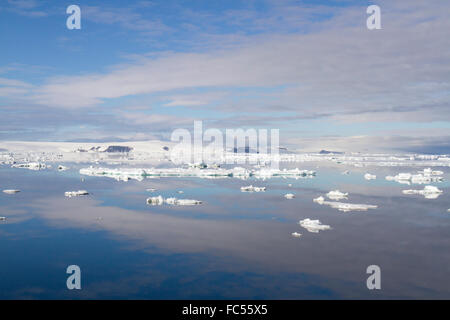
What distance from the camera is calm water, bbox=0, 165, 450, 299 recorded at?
609 inches

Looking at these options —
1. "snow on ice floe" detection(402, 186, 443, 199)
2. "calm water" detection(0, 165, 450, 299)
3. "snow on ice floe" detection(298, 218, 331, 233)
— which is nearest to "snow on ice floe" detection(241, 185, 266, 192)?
"calm water" detection(0, 165, 450, 299)

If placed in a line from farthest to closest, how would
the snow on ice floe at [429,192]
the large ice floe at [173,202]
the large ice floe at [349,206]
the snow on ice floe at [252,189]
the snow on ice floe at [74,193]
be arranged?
1. the snow on ice floe at [252,189]
2. the snow on ice floe at [429,192]
3. the snow on ice floe at [74,193]
4. the large ice floe at [173,202]
5. the large ice floe at [349,206]

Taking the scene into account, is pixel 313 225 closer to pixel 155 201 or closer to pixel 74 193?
pixel 155 201

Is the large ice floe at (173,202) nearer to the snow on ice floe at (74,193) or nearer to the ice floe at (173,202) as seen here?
the ice floe at (173,202)

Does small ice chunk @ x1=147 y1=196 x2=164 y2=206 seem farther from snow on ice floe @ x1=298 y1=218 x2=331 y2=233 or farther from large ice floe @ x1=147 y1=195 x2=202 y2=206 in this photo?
snow on ice floe @ x1=298 y1=218 x2=331 y2=233

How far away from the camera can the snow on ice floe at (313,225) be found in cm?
2389

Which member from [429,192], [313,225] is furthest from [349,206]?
[429,192]

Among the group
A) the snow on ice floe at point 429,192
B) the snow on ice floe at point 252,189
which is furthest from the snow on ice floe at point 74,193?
the snow on ice floe at point 429,192

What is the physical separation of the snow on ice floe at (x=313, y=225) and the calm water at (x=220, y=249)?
0.56 metres

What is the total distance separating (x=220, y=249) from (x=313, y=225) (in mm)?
6784

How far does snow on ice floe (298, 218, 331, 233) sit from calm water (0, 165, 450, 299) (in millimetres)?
557

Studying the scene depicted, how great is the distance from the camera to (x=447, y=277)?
16.4 metres
